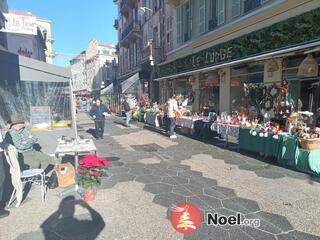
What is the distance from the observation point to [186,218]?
422cm

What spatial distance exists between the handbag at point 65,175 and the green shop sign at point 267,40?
7.12 meters

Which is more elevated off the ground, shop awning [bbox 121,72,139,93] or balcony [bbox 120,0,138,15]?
balcony [bbox 120,0,138,15]

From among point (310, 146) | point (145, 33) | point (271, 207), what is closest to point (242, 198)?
point (271, 207)

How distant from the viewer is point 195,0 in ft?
46.8

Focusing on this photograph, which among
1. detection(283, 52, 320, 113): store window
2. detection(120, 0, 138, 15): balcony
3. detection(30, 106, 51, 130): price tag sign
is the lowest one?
detection(30, 106, 51, 130): price tag sign

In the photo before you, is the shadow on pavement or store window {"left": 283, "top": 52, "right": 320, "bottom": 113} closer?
the shadow on pavement

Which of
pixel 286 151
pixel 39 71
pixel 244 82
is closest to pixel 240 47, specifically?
pixel 244 82

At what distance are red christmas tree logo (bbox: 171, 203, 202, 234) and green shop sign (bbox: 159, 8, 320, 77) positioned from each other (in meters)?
5.89

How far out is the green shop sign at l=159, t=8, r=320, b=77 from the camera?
722 centimetres

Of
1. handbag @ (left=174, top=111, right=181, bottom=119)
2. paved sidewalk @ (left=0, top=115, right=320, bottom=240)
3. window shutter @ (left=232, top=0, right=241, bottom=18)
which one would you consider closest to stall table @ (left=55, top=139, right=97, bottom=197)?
paved sidewalk @ (left=0, top=115, right=320, bottom=240)

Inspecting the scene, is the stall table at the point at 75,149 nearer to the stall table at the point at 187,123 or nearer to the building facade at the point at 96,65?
the stall table at the point at 187,123

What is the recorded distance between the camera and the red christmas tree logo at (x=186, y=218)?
12.0 feet

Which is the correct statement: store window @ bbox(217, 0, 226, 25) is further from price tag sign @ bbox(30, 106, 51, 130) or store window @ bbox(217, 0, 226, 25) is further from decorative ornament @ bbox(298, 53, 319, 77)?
price tag sign @ bbox(30, 106, 51, 130)

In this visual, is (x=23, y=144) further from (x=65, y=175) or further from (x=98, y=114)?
(x=98, y=114)
